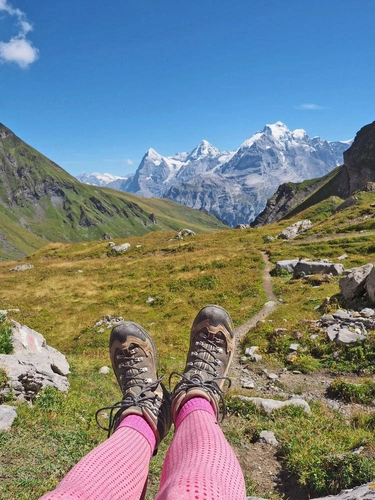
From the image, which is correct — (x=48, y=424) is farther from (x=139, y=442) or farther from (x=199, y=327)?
(x=199, y=327)

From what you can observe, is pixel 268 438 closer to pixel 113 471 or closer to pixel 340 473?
pixel 340 473

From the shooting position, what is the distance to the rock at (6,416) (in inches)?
239

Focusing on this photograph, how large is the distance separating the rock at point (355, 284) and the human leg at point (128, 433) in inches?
525

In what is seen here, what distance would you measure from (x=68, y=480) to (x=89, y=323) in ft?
67.4

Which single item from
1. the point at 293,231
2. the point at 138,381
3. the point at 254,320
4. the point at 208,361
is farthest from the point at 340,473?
the point at 293,231

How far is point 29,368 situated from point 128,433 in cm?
503

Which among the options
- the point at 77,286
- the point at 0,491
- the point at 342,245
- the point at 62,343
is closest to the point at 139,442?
the point at 0,491

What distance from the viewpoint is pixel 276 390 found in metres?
10.4

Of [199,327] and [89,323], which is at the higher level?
[199,327]

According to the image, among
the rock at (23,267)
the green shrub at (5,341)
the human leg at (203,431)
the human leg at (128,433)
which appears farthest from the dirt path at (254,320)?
the rock at (23,267)

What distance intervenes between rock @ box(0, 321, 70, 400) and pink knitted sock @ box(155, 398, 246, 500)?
479 cm

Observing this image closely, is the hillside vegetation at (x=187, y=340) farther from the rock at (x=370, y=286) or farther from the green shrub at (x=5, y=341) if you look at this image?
the green shrub at (x=5, y=341)

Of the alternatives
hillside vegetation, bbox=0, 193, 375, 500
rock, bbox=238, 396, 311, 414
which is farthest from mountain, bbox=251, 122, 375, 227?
rock, bbox=238, 396, 311, 414

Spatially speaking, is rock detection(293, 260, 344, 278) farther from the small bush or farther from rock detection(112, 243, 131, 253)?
rock detection(112, 243, 131, 253)
